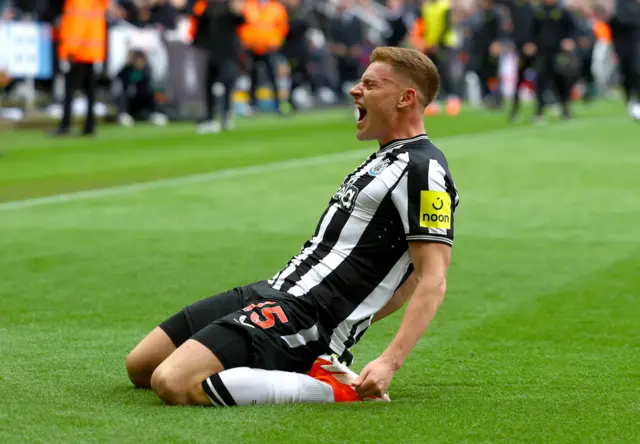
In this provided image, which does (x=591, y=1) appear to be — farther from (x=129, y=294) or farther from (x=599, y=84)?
(x=129, y=294)

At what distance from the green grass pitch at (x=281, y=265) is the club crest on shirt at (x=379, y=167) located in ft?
2.67

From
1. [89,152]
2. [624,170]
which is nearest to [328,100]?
[89,152]

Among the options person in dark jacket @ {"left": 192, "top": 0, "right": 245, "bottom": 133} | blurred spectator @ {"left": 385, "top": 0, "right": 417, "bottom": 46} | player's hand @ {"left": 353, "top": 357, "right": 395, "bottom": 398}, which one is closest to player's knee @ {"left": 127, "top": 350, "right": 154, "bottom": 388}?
player's hand @ {"left": 353, "top": 357, "right": 395, "bottom": 398}

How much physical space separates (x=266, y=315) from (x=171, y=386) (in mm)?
416

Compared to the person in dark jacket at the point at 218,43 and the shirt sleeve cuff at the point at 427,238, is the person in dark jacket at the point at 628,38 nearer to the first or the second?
the person in dark jacket at the point at 218,43

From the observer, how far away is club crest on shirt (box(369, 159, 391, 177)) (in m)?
4.73

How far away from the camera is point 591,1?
3103cm

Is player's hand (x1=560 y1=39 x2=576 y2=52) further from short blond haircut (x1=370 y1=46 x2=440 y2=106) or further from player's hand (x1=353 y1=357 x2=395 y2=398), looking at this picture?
player's hand (x1=353 y1=357 x2=395 y2=398)

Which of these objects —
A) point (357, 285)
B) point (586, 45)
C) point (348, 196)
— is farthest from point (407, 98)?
point (586, 45)

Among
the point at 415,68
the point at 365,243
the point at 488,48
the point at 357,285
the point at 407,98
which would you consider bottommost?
the point at 488,48

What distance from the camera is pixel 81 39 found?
1798 cm

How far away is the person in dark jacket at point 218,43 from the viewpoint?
2102 centimetres

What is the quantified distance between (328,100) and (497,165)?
1903cm

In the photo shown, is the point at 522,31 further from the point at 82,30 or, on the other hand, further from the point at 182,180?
the point at 182,180
